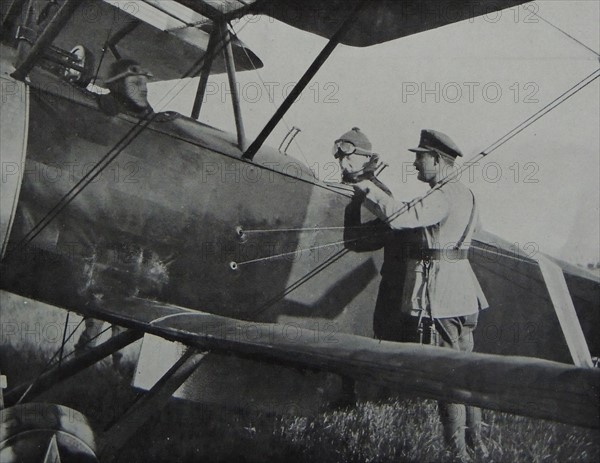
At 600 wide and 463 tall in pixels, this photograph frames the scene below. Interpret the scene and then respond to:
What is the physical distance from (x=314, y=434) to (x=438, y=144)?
2.15m

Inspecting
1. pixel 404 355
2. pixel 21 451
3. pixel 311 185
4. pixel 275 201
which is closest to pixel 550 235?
pixel 311 185

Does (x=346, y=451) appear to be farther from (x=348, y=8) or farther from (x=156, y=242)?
(x=348, y=8)

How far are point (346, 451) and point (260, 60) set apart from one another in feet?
9.31

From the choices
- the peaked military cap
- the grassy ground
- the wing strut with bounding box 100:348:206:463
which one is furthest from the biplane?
the peaked military cap

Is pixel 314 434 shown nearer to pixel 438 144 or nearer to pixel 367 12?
pixel 438 144

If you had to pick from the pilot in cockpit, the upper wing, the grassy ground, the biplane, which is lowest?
the grassy ground

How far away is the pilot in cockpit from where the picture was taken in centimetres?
273

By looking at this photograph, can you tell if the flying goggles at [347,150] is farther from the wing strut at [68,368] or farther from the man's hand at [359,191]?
the wing strut at [68,368]

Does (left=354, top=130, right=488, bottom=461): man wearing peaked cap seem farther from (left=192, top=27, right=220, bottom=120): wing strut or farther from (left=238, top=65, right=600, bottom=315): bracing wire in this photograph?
(left=192, top=27, right=220, bottom=120): wing strut

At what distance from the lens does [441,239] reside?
3.66 meters

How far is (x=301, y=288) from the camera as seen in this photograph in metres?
3.51

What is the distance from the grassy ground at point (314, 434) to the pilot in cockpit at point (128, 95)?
1.67 metres

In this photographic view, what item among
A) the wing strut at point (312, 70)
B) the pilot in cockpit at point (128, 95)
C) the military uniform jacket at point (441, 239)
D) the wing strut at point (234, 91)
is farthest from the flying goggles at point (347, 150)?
the pilot in cockpit at point (128, 95)

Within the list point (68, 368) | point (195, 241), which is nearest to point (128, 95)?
point (195, 241)
